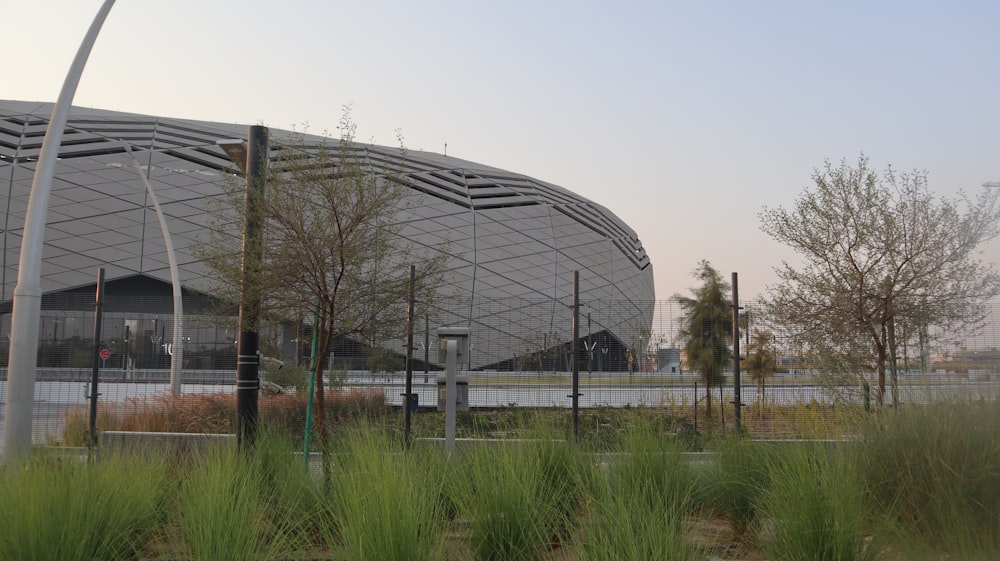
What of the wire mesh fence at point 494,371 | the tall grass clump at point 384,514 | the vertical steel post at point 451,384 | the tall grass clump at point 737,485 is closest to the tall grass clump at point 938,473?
A: the tall grass clump at point 737,485

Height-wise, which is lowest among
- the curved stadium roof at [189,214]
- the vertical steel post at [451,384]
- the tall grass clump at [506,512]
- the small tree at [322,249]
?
the tall grass clump at [506,512]

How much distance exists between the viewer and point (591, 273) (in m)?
57.5

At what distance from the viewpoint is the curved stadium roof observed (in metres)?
43.0

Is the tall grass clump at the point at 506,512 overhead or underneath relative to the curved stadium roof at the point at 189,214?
underneath

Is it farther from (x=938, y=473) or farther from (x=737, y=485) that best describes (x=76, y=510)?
(x=938, y=473)

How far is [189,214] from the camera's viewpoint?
45.8 metres

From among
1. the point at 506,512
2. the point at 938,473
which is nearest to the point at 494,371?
the point at 506,512

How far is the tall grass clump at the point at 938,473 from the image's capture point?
4.40 metres

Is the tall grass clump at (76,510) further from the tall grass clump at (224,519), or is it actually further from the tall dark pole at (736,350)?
the tall dark pole at (736,350)

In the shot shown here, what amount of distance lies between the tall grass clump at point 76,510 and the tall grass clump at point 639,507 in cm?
286

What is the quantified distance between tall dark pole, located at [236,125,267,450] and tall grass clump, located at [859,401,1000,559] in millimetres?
6356

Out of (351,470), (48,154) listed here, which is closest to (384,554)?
(351,470)

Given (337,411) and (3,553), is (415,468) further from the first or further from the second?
(337,411)

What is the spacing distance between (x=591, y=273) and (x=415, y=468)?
52.4 m
